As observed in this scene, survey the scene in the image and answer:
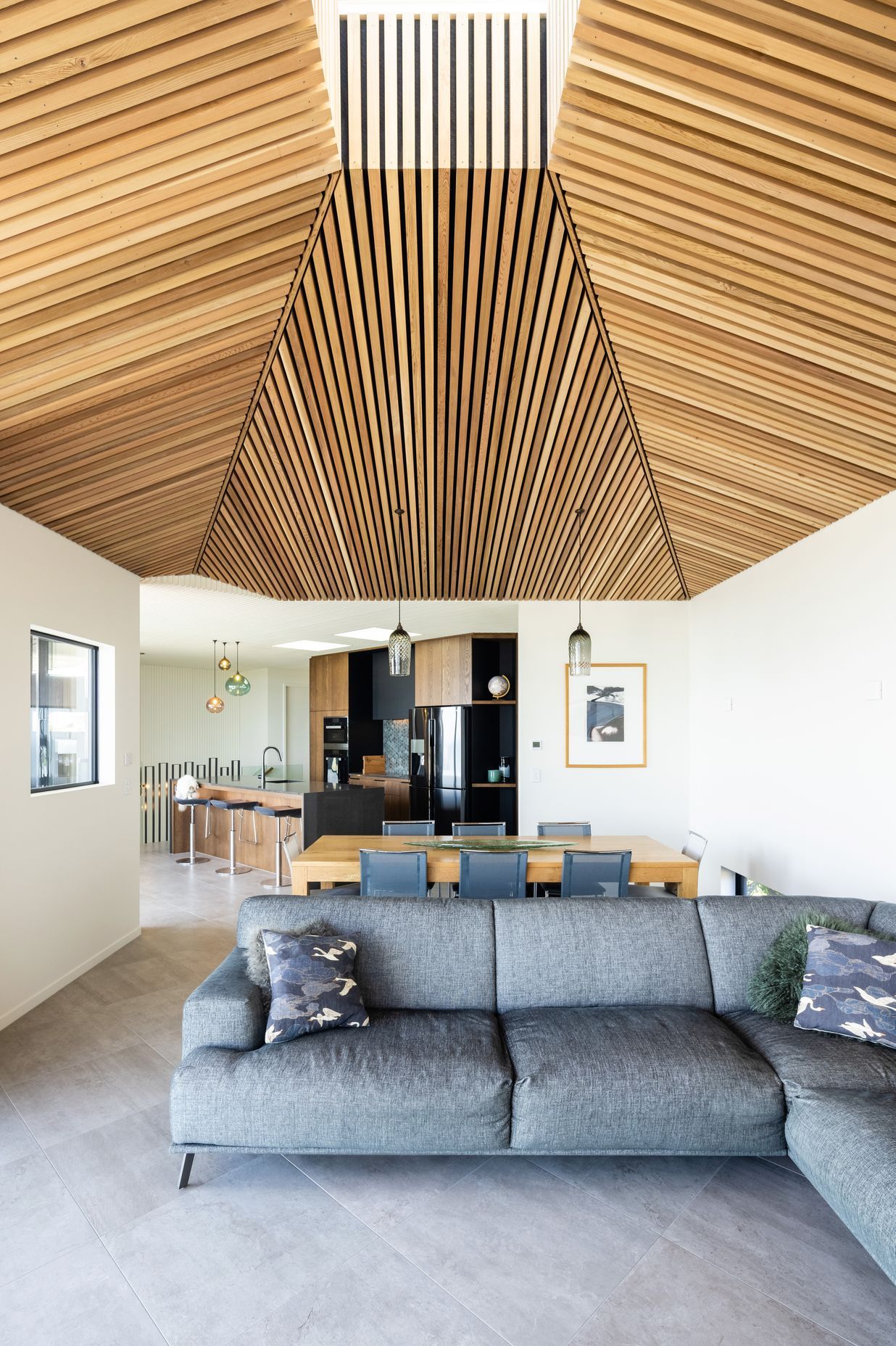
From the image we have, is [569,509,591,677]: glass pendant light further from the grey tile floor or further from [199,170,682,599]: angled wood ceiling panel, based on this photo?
the grey tile floor

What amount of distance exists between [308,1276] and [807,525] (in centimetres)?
423

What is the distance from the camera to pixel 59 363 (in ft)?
8.89

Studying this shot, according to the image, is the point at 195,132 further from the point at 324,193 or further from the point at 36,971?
the point at 36,971

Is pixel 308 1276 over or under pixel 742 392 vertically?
under

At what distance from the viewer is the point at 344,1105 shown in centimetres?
225

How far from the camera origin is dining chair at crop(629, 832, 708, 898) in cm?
436

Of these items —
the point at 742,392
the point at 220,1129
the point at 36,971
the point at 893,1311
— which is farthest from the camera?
the point at 36,971

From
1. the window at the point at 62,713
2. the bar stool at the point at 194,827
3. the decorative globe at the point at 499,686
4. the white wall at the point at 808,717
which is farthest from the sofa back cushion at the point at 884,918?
the bar stool at the point at 194,827

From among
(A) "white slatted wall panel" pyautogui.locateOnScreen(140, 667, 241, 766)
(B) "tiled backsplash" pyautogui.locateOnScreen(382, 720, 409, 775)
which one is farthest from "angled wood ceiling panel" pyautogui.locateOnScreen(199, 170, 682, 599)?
(A) "white slatted wall panel" pyautogui.locateOnScreen(140, 667, 241, 766)

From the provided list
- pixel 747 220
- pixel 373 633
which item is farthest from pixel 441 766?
pixel 747 220

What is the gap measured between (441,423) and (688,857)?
292cm

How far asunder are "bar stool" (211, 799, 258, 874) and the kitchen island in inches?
3.3

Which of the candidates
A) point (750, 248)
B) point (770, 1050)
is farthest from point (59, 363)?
point (770, 1050)

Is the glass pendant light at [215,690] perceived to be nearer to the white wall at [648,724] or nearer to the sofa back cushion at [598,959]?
the white wall at [648,724]
